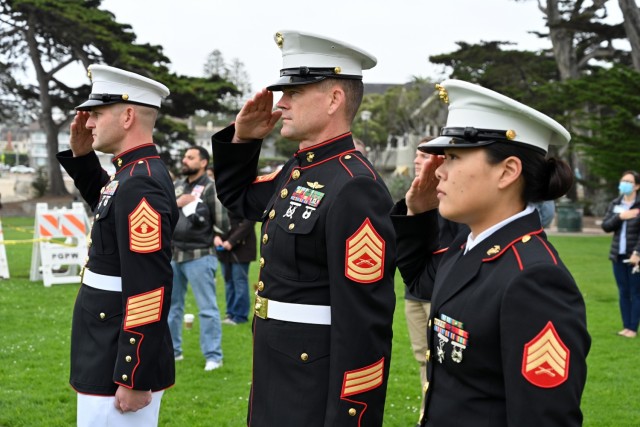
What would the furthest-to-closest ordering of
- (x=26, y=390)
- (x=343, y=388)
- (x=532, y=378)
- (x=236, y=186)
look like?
(x=26, y=390) < (x=236, y=186) < (x=343, y=388) < (x=532, y=378)

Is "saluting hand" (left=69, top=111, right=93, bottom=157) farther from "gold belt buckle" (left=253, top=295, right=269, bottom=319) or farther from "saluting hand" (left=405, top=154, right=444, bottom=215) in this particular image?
"saluting hand" (left=405, top=154, right=444, bottom=215)

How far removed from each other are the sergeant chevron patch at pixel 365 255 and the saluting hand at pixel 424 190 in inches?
7.1

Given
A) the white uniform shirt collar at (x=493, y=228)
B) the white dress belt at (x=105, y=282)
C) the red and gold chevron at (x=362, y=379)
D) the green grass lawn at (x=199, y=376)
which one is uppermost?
the white uniform shirt collar at (x=493, y=228)

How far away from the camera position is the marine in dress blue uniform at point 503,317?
2.04m

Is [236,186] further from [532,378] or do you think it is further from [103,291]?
[532,378]

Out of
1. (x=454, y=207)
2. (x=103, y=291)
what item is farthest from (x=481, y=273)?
(x=103, y=291)

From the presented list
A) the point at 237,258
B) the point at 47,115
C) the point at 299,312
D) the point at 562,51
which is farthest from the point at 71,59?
the point at 299,312

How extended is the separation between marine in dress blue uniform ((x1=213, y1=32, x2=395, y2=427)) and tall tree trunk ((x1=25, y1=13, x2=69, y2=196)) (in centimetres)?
3524

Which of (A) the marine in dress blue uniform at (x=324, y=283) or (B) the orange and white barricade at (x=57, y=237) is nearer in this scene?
(A) the marine in dress blue uniform at (x=324, y=283)

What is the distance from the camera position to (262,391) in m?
3.09

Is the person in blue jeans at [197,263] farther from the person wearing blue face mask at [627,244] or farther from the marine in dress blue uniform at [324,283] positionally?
the person wearing blue face mask at [627,244]

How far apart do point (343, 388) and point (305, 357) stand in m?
0.22

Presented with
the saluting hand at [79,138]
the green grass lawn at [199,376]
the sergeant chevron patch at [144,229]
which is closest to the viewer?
the sergeant chevron patch at [144,229]

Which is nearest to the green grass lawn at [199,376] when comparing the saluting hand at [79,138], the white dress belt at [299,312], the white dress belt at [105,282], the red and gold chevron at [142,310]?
the saluting hand at [79,138]
